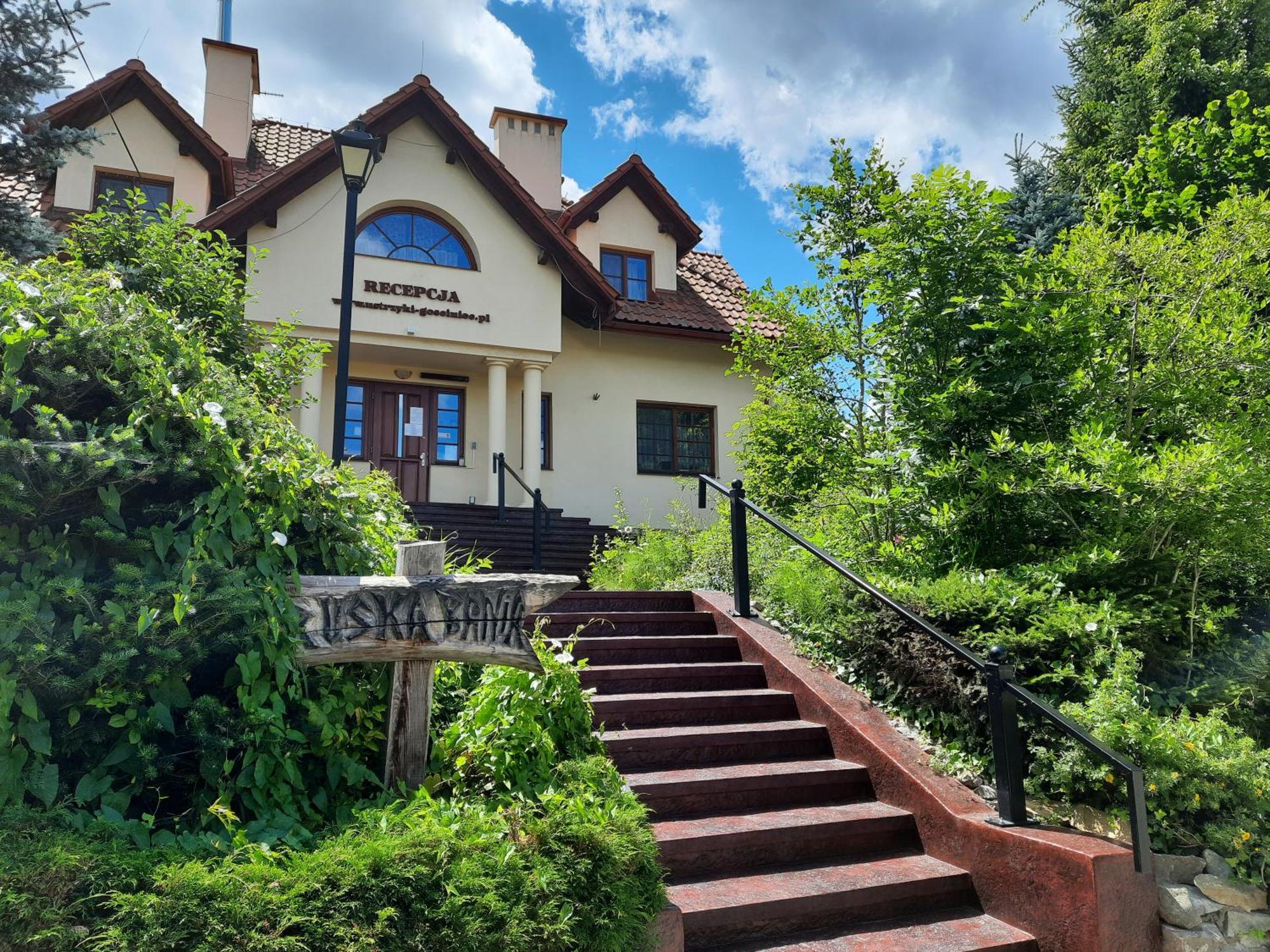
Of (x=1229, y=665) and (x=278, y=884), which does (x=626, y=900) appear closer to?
(x=278, y=884)

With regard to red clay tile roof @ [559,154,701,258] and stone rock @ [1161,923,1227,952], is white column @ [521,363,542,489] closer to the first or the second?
red clay tile roof @ [559,154,701,258]

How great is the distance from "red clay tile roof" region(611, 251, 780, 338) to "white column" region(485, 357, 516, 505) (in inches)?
89.7

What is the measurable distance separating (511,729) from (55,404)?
222cm

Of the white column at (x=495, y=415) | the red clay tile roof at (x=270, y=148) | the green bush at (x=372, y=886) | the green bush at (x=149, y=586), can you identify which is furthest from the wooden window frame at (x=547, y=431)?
the green bush at (x=372, y=886)

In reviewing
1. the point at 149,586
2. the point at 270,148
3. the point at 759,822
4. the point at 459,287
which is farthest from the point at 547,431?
the point at 149,586

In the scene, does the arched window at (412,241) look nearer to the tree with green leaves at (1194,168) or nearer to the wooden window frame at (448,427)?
the wooden window frame at (448,427)

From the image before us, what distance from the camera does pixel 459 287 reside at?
1361 centimetres

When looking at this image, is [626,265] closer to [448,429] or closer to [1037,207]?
[448,429]

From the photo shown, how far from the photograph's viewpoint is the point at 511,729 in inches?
150

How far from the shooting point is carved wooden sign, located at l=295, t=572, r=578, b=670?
3236 mm

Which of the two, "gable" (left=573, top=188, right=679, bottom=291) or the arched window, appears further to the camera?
"gable" (left=573, top=188, right=679, bottom=291)

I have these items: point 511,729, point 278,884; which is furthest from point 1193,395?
point 278,884

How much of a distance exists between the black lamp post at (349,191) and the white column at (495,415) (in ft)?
19.5

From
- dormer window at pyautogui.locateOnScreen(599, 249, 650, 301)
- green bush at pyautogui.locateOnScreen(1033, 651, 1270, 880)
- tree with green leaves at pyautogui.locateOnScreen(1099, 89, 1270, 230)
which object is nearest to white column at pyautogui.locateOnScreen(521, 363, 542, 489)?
dormer window at pyautogui.locateOnScreen(599, 249, 650, 301)
